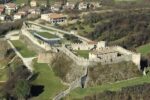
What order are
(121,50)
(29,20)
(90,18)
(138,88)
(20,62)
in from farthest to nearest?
(29,20) < (90,18) < (20,62) < (121,50) < (138,88)

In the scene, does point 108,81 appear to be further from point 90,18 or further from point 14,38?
point 90,18

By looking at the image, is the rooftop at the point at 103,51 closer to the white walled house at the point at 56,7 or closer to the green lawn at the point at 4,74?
the green lawn at the point at 4,74

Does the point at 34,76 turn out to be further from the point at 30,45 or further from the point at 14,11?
the point at 14,11

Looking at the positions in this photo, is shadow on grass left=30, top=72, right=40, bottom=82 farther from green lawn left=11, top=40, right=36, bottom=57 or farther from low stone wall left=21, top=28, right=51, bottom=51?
green lawn left=11, top=40, right=36, bottom=57

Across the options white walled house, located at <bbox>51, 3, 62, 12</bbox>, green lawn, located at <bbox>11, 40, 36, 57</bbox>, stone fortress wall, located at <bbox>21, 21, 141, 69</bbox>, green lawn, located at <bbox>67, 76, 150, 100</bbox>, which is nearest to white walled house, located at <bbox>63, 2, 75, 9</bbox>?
white walled house, located at <bbox>51, 3, 62, 12</bbox>

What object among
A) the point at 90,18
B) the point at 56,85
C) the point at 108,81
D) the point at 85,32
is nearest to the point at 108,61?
the point at 108,81

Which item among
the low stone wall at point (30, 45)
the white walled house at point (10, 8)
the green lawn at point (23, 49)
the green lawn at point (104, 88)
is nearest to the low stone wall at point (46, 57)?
the low stone wall at point (30, 45)
